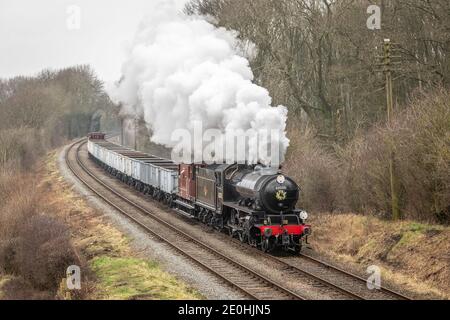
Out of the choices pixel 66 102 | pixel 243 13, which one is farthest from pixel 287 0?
pixel 66 102

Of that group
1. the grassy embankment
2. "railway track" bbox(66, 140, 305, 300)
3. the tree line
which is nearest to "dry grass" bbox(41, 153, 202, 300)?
the grassy embankment

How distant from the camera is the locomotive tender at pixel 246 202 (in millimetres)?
17594

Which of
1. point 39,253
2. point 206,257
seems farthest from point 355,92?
point 39,253

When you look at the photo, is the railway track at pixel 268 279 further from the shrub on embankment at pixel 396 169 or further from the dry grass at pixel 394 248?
the shrub on embankment at pixel 396 169

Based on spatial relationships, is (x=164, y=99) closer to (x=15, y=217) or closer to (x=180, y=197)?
(x=180, y=197)

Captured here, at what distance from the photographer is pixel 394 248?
17.0m

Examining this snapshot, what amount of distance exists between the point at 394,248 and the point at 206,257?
5.47 m

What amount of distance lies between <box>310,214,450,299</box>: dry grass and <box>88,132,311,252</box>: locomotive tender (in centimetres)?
119

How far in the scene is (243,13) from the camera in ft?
114

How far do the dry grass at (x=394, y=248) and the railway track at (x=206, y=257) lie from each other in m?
3.22

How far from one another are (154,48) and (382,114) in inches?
481

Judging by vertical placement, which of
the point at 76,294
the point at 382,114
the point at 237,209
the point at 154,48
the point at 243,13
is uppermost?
the point at 243,13

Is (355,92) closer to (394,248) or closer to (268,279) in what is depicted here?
(394,248)

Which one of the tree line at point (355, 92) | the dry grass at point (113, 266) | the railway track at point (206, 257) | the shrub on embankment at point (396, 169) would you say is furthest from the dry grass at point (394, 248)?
the dry grass at point (113, 266)
